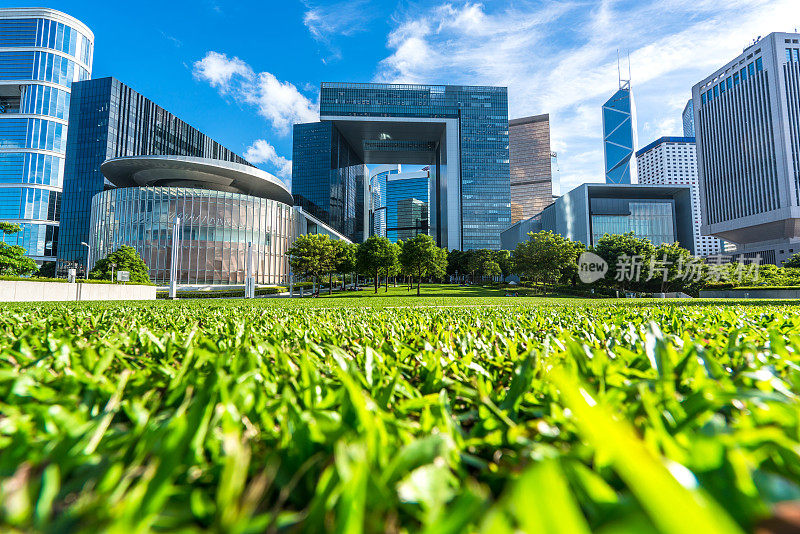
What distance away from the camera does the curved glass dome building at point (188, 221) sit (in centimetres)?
4331

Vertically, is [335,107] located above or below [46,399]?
above

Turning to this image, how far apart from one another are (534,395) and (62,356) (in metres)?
1.56

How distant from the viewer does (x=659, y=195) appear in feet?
216

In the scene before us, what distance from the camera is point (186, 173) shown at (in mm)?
48000

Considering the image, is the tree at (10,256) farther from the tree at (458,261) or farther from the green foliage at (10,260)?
the tree at (458,261)

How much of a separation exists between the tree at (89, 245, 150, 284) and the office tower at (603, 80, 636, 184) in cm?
13957

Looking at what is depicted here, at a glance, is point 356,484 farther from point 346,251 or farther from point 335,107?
point 335,107

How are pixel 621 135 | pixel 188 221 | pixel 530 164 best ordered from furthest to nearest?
pixel 530 164, pixel 621 135, pixel 188 221

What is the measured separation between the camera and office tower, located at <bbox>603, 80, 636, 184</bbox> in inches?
4843

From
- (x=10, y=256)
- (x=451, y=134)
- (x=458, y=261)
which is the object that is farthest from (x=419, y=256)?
(x=451, y=134)

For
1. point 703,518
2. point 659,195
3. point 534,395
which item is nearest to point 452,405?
point 534,395

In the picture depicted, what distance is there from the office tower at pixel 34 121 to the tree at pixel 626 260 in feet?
308

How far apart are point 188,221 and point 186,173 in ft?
29.4

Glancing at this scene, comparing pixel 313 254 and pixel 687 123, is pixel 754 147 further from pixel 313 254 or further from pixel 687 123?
pixel 687 123
